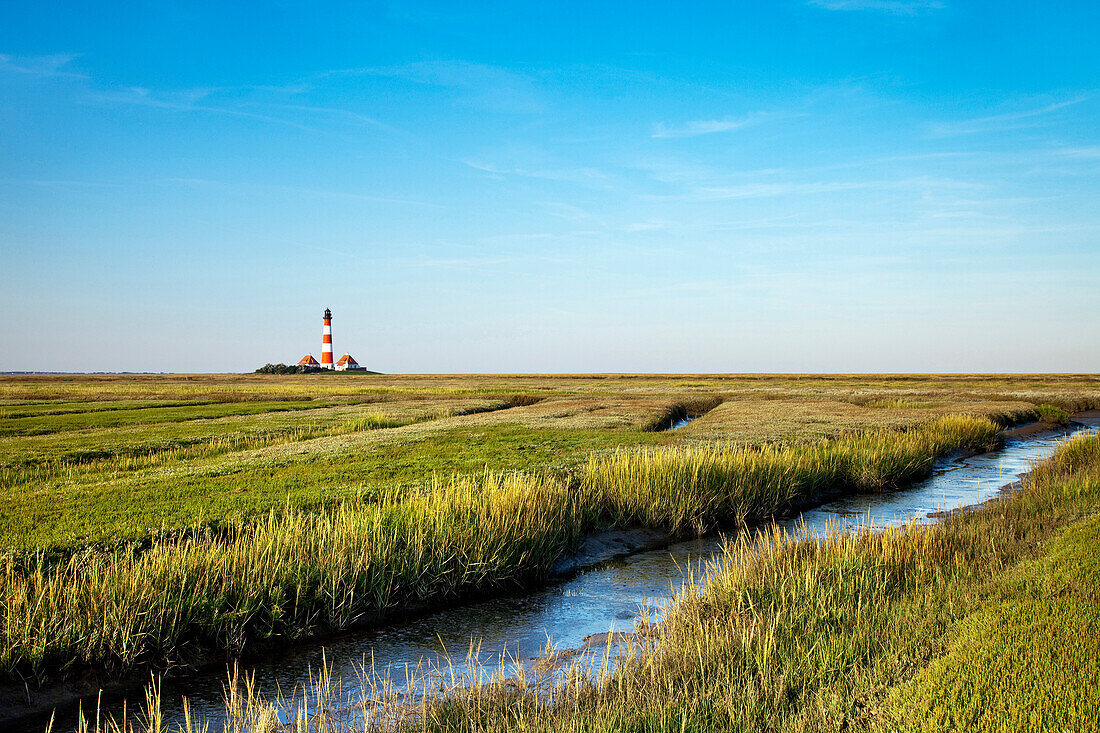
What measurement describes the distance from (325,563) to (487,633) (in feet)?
10.1

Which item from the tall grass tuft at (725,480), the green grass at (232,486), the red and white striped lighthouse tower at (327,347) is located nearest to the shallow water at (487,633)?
the tall grass tuft at (725,480)

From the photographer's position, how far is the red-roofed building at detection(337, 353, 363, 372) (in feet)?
603

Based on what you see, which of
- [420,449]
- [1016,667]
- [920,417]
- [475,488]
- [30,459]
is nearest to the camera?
[1016,667]

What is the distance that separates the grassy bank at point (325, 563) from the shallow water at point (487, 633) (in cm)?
58

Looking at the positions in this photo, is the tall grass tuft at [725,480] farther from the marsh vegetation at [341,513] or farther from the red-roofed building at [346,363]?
the red-roofed building at [346,363]

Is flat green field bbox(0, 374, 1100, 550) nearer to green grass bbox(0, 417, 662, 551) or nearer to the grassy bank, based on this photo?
green grass bbox(0, 417, 662, 551)

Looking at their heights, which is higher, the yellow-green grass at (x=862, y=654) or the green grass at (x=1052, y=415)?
the yellow-green grass at (x=862, y=654)

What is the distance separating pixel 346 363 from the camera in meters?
188

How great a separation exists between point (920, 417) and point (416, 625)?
4050 cm

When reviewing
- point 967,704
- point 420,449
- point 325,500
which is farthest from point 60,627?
point 420,449

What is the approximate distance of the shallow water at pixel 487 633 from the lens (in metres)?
9.30

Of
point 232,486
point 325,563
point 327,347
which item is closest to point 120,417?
point 232,486

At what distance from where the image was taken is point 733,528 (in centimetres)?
1906

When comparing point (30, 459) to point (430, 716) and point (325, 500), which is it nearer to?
point (325, 500)
